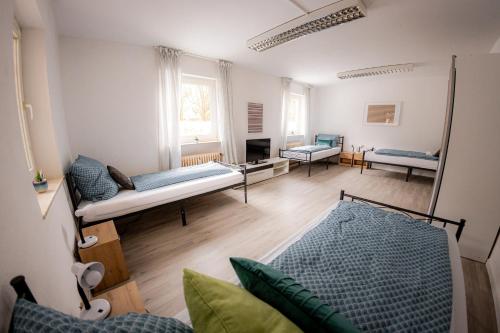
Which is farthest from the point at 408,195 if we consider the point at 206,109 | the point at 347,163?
the point at 206,109

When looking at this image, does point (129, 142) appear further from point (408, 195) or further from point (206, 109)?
point (408, 195)

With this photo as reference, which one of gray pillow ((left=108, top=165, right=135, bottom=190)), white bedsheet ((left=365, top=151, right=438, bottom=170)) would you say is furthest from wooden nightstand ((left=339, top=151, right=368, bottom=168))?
gray pillow ((left=108, top=165, right=135, bottom=190))

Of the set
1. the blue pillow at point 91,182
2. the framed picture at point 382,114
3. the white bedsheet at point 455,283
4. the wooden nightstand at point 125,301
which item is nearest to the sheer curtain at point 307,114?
the framed picture at point 382,114

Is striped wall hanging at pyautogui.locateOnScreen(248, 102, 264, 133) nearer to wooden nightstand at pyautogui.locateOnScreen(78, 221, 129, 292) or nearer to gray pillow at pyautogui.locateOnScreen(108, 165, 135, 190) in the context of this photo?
gray pillow at pyautogui.locateOnScreen(108, 165, 135, 190)

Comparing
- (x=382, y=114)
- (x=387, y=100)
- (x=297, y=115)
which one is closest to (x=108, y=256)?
(x=297, y=115)

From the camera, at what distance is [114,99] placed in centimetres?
292

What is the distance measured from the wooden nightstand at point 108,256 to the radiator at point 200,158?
203cm

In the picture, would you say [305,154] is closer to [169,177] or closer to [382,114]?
[382,114]

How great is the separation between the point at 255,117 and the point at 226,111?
101 cm

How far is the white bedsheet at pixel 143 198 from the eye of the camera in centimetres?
206

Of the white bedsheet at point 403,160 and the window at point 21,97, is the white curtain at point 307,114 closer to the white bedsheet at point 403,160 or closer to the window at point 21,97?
the white bedsheet at point 403,160

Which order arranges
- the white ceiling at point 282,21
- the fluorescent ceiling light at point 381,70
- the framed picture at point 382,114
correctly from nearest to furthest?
the white ceiling at point 282,21 → the fluorescent ceiling light at point 381,70 → the framed picture at point 382,114

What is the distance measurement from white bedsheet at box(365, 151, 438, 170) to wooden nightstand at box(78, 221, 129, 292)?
5.71 metres

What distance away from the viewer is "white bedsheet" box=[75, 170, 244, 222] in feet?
6.77
